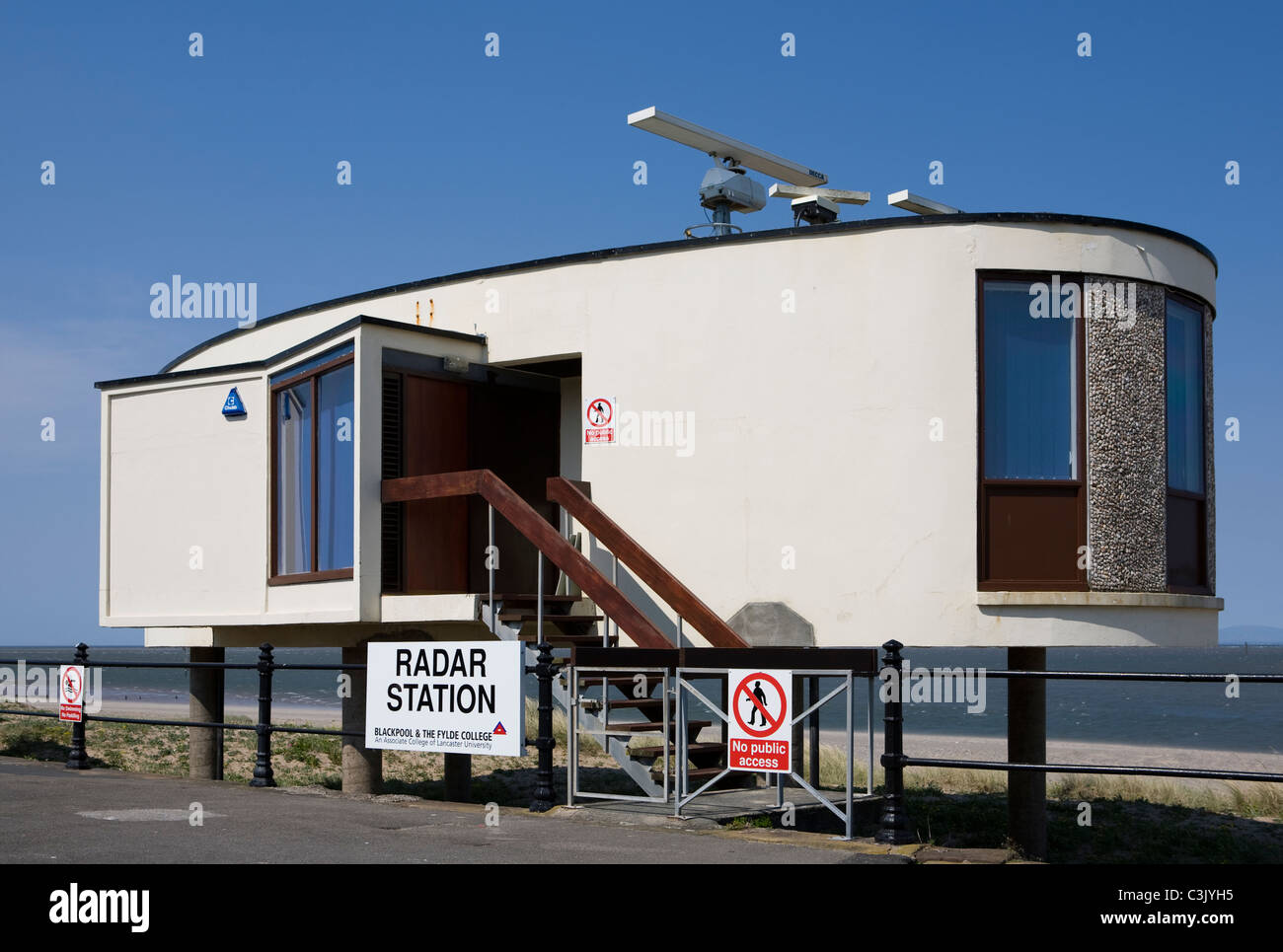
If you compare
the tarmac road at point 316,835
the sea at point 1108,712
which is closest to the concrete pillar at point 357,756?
the tarmac road at point 316,835

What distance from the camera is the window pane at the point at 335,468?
14523mm

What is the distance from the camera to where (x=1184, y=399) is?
43.7 feet

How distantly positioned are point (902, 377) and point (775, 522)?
185 cm

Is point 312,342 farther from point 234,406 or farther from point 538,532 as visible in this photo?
point 538,532

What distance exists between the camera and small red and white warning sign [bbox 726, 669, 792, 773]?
31.0 ft

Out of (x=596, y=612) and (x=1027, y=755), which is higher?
(x=596, y=612)

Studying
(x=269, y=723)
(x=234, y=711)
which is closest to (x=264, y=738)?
(x=269, y=723)

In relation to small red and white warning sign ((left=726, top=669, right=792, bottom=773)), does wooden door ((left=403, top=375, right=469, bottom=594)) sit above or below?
above

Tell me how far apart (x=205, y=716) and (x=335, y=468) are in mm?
6377

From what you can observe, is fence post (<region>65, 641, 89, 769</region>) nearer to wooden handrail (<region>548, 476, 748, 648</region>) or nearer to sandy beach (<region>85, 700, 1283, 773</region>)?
wooden handrail (<region>548, 476, 748, 648</region>)

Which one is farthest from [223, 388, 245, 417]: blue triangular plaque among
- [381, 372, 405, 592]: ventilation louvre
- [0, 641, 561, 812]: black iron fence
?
[0, 641, 561, 812]: black iron fence

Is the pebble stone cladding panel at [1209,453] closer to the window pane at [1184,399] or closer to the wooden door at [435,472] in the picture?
the window pane at [1184,399]

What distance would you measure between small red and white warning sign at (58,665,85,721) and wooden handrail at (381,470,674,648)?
373cm
